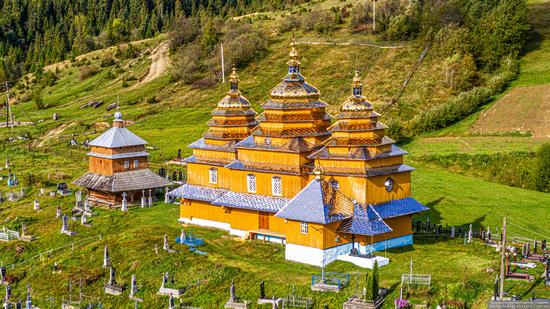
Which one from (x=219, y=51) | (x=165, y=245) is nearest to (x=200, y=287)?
(x=165, y=245)

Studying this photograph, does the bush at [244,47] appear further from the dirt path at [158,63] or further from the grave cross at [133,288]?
the grave cross at [133,288]

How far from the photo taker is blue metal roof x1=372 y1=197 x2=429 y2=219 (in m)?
40.5

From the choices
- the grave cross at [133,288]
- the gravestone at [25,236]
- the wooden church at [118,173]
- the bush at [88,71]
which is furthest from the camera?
the bush at [88,71]

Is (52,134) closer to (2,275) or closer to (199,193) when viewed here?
(199,193)

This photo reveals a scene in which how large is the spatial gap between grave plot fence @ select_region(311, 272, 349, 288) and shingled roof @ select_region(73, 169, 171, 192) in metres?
21.9

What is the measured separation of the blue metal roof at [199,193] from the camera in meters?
48.2

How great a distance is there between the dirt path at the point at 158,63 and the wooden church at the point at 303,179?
62.9 metres

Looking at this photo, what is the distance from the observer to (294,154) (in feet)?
143

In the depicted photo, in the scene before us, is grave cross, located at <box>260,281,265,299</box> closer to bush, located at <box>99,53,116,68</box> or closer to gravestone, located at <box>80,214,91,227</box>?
gravestone, located at <box>80,214,91,227</box>

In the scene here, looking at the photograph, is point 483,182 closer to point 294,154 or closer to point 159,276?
point 294,154

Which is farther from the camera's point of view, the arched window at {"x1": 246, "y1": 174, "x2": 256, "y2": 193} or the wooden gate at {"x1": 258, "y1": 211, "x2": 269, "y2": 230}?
the arched window at {"x1": 246, "y1": 174, "x2": 256, "y2": 193}

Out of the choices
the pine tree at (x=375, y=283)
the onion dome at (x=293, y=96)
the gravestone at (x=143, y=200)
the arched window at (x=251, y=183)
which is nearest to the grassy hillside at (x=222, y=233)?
the gravestone at (x=143, y=200)

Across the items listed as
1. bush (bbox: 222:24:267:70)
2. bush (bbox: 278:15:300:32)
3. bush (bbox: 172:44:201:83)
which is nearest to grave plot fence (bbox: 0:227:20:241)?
bush (bbox: 222:24:267:70)

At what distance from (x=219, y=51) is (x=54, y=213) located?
5811 cm
